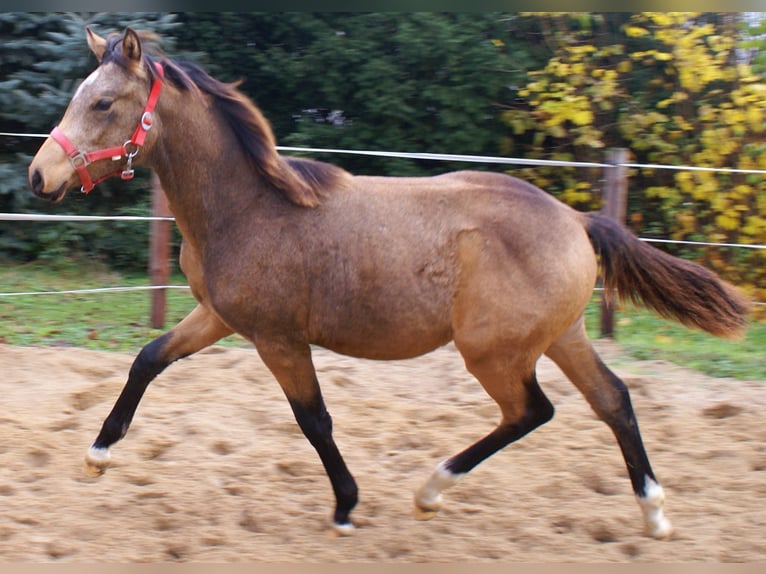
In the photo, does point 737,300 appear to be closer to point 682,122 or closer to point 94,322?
point 94,322

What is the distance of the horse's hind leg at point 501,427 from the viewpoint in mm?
3771

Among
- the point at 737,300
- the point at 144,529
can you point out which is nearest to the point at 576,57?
the point at 737,300

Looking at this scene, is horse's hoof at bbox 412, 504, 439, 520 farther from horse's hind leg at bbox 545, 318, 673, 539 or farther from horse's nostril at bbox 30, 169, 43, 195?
horse's nostril at bbox 30, 169, 43, 195

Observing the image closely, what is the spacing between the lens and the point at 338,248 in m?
Result: 3.70

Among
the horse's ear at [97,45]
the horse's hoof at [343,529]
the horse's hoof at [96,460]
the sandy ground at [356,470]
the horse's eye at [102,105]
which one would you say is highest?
the horse's ear at [97,45]

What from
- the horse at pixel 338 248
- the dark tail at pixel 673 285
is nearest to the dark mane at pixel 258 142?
the horse at pixel 338 248

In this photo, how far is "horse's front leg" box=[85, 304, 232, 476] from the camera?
4129 mm

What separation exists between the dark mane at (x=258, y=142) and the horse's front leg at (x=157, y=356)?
732 mm

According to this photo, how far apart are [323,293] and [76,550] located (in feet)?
4.36

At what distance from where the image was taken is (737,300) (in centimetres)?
398

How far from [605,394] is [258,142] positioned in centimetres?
178

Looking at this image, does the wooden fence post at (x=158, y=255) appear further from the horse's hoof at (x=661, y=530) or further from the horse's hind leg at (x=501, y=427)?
the horse's hoof at (x=661, y=530)

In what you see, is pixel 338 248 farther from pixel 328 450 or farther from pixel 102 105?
pixel 102 105

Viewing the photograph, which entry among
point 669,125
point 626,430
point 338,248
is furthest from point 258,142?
point 669,125
